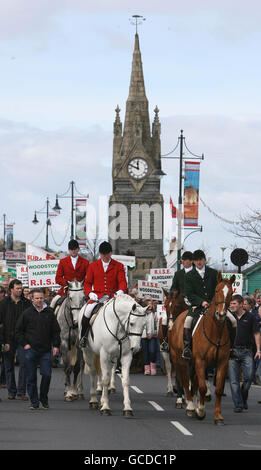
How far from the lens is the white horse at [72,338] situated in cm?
2012

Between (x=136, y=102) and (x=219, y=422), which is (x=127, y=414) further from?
(x=136, y=102)

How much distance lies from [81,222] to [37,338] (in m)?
63.7

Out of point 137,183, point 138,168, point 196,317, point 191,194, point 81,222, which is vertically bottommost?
point 196,317

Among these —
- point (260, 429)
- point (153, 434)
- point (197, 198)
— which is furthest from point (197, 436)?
point (197, 198)

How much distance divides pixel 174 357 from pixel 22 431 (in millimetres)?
4288

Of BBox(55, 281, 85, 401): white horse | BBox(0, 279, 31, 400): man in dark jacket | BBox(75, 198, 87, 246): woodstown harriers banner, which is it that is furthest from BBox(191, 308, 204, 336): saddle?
BBox(75, 198, 87, 246): woodstown harriers banner

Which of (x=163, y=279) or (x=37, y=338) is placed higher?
(x=163, y=279)

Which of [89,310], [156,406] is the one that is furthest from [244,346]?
[89,310]

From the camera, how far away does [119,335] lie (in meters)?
17.6

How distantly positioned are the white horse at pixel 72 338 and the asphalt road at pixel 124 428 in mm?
343

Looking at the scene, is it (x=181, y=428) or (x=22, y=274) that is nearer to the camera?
(x=181, y=428)

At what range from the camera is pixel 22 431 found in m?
14.9

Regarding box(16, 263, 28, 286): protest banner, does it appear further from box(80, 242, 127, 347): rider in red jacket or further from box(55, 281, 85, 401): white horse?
box(80, 242, 127, 347): rider in red jacket
